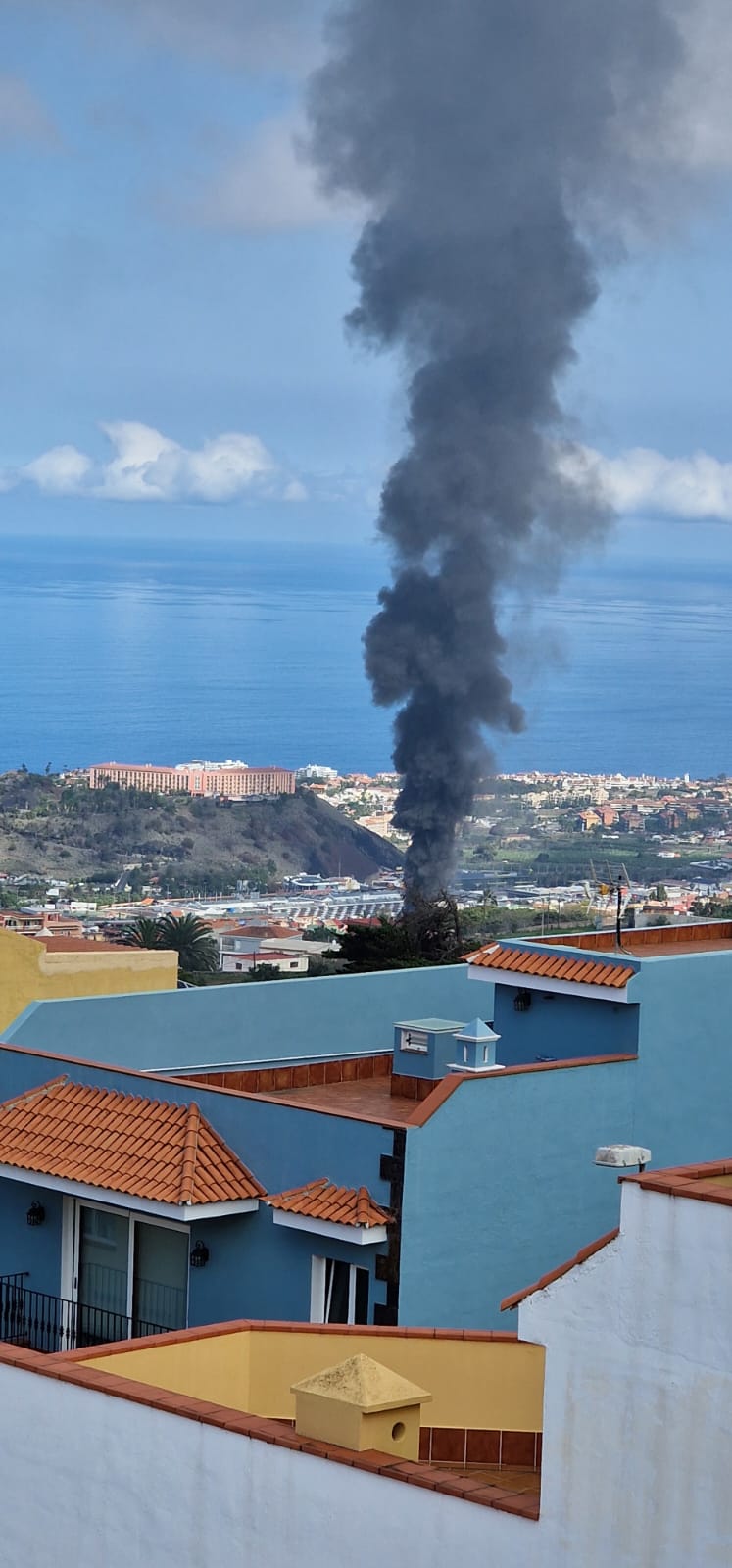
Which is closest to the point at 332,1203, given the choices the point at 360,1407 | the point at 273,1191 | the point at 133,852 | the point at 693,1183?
the point at 273,1191

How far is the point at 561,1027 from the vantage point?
50.1 feet

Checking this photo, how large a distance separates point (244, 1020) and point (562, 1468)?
33.4ft

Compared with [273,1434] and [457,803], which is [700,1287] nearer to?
[273,1434]

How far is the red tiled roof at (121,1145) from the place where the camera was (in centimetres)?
1333

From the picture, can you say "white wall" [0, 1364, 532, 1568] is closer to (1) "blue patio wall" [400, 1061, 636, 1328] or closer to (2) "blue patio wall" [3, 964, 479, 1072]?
(1) "blue patio wall" [400, 1061, 636, 1328]

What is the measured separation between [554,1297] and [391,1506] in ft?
3.42

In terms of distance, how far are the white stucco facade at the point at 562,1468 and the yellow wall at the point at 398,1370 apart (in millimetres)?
1432

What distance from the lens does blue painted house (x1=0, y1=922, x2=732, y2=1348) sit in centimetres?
1279

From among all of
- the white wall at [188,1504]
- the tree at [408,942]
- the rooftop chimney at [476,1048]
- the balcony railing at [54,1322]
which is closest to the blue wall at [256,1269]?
the balcony railing at [54,1322]

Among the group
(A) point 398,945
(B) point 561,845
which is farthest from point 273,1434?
(B) point 561,845

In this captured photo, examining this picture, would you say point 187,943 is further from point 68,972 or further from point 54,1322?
point 54,1322

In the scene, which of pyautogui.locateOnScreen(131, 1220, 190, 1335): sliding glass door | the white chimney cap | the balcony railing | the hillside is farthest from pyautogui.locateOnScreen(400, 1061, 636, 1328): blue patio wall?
the hillside

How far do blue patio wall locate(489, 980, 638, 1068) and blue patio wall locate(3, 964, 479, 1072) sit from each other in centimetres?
233

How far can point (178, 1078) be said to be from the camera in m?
14.6
